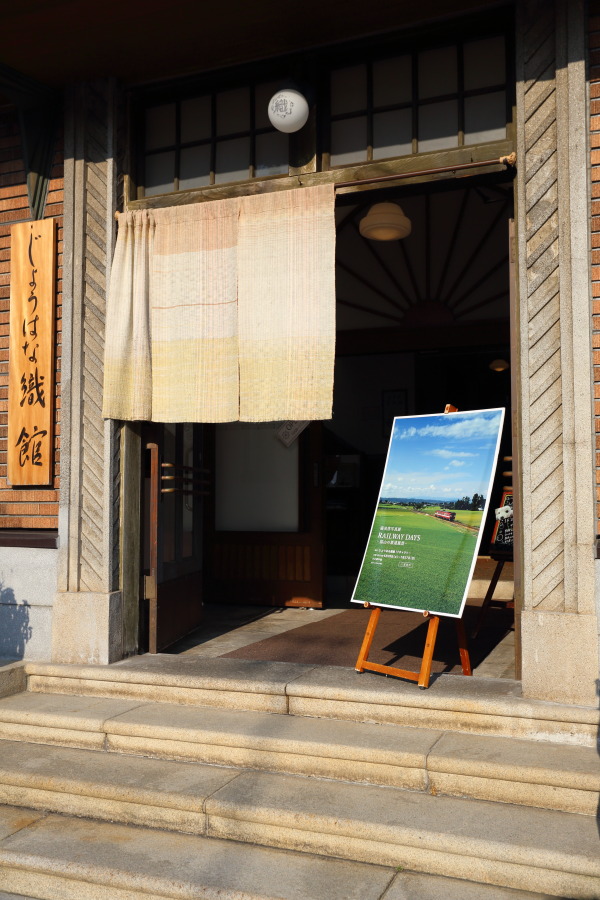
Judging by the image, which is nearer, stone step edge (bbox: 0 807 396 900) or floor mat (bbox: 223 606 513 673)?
stone step edge (bbox: 0 807 396 900)

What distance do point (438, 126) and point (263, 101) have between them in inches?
54.0

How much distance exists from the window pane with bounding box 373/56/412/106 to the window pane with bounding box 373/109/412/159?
93 millimetres

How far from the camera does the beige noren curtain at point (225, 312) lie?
17.8 ft

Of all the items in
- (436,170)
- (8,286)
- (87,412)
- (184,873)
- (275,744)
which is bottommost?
(184,873)

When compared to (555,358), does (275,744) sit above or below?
below

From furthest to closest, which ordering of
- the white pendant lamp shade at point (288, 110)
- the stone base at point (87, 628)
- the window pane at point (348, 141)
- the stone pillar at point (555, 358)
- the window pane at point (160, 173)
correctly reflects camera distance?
the window pane at point (160, 173) < the stone base at point (87, 628) < the window pane at point (348, 141) < the white pendant lamp shade at point (288, 110) < the stone pillar at point (555, 358)

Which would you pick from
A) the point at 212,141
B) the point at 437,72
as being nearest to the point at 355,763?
the point at 437,72

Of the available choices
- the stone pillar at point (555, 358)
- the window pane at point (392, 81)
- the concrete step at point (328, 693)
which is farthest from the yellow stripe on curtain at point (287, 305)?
the concrete step at point (328, 693)

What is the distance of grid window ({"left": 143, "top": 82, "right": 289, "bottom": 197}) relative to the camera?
5836 mm

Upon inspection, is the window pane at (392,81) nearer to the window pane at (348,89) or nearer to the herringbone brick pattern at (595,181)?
the window pane at (348,89)

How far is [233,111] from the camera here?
5.96 m

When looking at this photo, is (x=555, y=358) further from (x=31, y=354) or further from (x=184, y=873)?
(x=31, y=354)

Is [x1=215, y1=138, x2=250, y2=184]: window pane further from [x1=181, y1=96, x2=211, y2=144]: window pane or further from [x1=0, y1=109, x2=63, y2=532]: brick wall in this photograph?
[x1=0, y1=109, x2=63, y2=532]: brick wall

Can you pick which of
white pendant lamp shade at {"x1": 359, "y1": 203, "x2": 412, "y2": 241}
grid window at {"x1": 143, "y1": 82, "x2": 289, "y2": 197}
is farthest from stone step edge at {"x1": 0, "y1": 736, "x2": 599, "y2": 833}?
white pendant lamp shade at {"x1": 359, "y1": 203, "x2": 412, "y2": 241}
